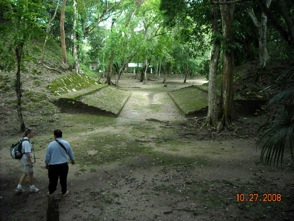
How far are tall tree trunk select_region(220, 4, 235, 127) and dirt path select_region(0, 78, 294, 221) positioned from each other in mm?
1887

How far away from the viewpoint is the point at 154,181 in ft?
22.5

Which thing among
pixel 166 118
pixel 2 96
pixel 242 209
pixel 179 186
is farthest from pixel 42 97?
pixel 242 209

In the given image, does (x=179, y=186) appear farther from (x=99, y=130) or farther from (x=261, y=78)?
(x=261, y=78)

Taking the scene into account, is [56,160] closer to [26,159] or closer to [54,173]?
[54,173]

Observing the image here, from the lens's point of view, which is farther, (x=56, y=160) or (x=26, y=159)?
(x=26, y=159)

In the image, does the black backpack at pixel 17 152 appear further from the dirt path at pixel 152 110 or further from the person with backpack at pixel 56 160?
the dirt path at pixel 152 110

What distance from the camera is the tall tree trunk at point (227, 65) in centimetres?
1148

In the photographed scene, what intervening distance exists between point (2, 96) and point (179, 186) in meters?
12.2

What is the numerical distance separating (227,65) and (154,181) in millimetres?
7412

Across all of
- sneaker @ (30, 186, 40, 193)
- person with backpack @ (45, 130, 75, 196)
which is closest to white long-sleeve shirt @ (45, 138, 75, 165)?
person with backpack @ (45, 130, 75, 196)

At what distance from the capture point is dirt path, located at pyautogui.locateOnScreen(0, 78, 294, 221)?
5254 millimetres

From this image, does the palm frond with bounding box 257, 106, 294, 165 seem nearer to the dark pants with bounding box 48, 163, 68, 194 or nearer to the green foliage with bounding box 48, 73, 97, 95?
the dark pants with bounding box 48, 163, 68, 194

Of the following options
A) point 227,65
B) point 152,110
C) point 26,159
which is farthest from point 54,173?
point 152,110
